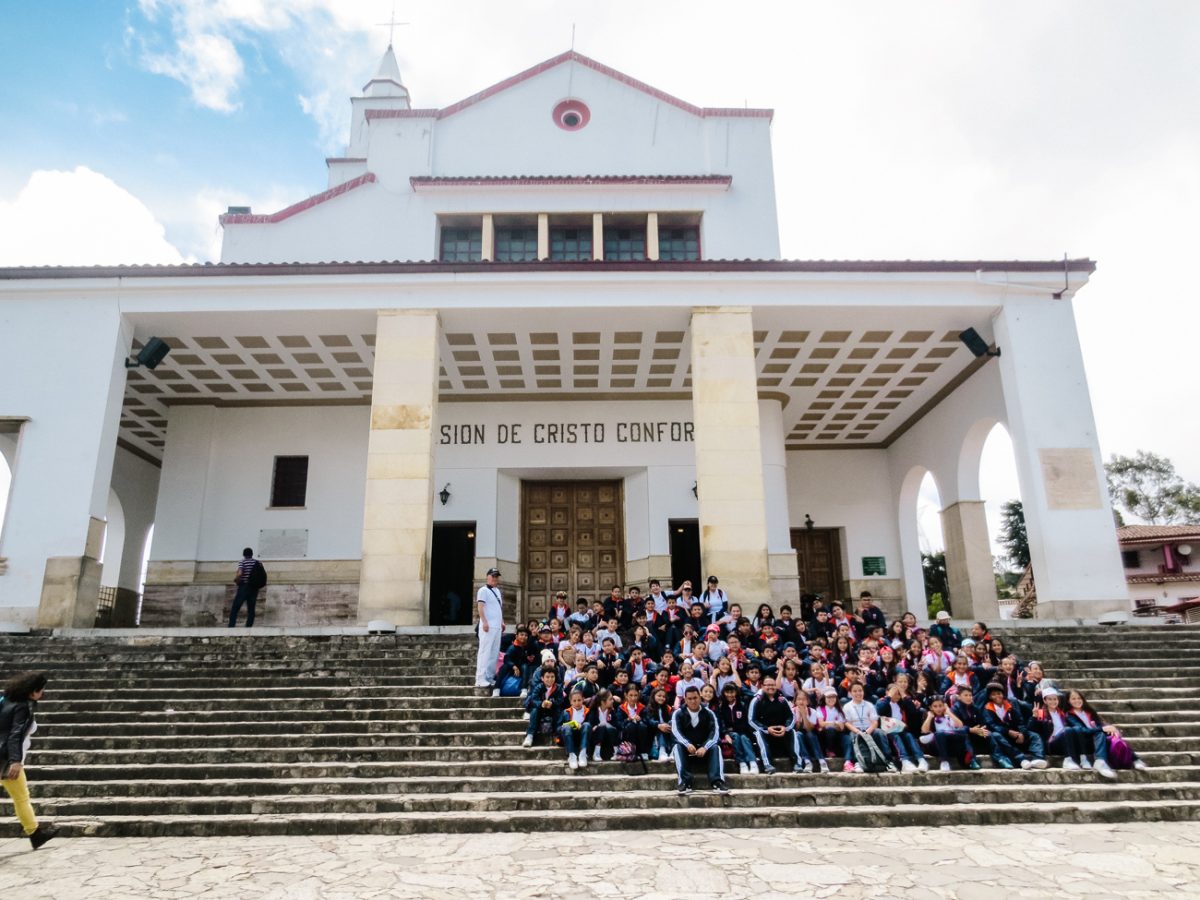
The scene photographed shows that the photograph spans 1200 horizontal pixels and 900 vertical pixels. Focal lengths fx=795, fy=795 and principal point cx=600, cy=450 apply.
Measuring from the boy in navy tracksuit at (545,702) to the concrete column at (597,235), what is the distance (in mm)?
11314

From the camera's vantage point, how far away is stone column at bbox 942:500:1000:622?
16766mm

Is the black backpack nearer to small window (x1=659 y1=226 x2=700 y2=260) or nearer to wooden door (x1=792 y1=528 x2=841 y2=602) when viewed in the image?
small window (x1=659 y1=226 x2=700 y2=260)

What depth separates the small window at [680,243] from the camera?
1794cm

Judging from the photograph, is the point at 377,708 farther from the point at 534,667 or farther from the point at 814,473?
the point at 814,473

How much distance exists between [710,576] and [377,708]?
5386 mm

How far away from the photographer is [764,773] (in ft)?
23.0

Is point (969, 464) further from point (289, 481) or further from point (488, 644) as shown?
point (289, 481)

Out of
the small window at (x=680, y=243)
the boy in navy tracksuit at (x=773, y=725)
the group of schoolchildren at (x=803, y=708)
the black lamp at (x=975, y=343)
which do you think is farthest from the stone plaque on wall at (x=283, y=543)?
the black lamp at (x=975, y=343)

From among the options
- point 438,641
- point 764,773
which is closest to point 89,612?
point 438,641

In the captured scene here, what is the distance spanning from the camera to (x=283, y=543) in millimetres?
16844

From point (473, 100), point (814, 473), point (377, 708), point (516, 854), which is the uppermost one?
point (473, 100)

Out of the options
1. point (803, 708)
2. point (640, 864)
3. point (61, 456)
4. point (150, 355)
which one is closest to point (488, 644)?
point (803, 708)

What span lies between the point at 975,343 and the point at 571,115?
10638mm

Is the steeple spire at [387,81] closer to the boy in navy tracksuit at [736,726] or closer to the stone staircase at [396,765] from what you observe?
the stone staircase at [396,765]
